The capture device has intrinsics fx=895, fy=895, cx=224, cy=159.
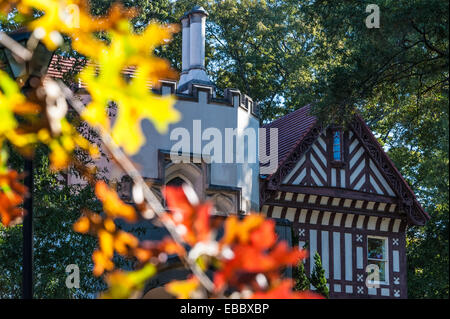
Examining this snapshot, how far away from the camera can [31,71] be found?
219 inches

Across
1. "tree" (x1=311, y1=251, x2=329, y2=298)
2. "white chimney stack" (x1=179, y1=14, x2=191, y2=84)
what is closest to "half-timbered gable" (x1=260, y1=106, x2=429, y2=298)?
"tree" (x1=311, y1=251, x2=329, y2=298)

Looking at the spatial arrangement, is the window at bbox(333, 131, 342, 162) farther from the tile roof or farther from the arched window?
the arched window

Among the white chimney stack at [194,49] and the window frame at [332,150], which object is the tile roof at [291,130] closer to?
the window frame at [332,150]

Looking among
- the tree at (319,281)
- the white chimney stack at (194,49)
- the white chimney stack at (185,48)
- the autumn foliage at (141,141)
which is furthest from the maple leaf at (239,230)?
the white chimney stack at (185,48)

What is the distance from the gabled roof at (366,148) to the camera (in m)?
23.1

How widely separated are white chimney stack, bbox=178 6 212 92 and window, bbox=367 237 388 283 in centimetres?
703

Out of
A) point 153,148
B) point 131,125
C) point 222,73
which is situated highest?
point 222,73
